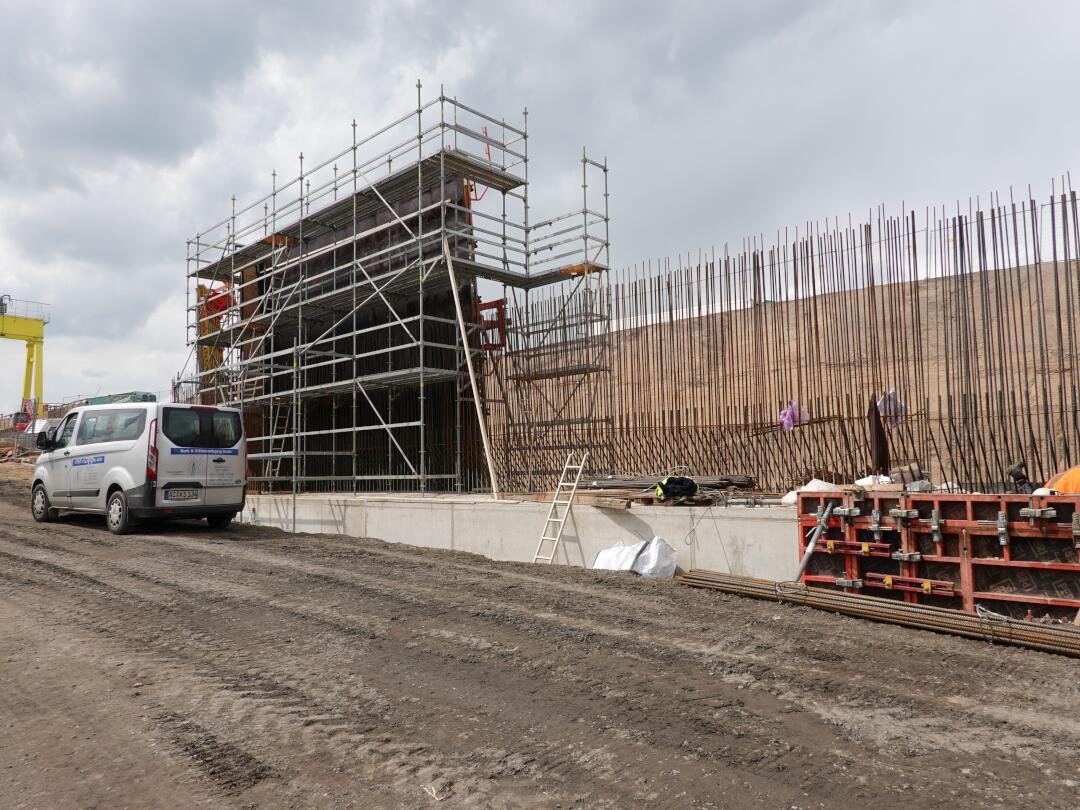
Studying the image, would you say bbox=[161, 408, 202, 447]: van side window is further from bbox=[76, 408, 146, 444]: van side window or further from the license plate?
the license plate

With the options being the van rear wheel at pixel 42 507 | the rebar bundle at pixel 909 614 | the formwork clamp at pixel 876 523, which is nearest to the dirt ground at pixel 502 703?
the rebar bundle at pixel 909 614

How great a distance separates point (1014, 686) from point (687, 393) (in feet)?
24.9

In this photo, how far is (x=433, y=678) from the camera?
4.70m

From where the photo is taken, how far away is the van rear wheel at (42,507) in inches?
509

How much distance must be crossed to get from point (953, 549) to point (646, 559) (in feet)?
10.3

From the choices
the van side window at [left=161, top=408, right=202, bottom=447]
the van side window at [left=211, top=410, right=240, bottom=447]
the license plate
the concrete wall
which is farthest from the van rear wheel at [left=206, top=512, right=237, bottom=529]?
the concrete wall

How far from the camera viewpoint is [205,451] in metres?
11.5

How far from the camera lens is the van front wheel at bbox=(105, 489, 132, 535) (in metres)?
11.0

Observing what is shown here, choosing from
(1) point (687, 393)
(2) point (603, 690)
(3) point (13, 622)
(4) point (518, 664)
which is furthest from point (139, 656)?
(1) point (687, 393)

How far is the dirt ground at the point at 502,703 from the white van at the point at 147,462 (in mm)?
3781

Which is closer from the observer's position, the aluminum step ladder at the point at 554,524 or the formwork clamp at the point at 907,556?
the formwork clamp at the point at 907,556

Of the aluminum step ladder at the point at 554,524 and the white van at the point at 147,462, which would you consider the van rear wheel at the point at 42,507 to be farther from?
the aluminum step ladder at the point at 554,524

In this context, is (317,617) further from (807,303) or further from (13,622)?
(807,303)

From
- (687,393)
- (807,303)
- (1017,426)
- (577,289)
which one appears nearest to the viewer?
(1017,426)
